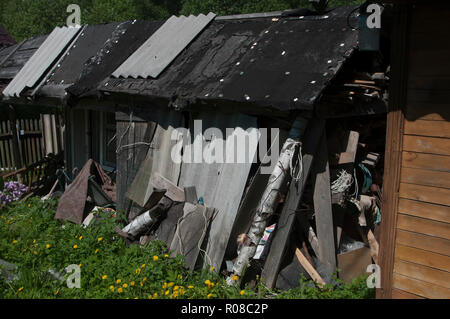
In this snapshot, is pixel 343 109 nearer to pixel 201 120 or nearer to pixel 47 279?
pixel 201 120

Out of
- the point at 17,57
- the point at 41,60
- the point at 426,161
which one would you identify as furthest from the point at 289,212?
the point at 17,57

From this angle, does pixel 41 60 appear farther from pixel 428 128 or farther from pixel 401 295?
pixel 401 295

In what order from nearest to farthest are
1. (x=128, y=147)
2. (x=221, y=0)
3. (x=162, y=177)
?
(x=162, y=177) < (x=128, y=147) < (x=221, y=0)

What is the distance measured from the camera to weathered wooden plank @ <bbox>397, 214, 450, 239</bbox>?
3887 millimetres

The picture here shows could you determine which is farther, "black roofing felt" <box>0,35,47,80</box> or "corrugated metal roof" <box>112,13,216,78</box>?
"black roofing felt" <box>0,35,47,80</box>

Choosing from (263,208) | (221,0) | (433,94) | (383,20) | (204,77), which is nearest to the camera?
(433,94)

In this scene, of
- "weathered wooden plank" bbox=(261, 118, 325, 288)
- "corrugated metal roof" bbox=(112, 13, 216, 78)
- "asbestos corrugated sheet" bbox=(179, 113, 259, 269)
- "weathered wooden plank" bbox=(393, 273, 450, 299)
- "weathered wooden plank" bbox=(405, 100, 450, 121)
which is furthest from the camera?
"corrugated metal roof" bbox=(112, 13, 216, 78)

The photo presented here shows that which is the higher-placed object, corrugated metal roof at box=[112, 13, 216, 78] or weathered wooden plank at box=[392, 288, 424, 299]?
corrugated metal roof at box=[112, 13, 216, 78]

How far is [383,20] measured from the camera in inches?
173

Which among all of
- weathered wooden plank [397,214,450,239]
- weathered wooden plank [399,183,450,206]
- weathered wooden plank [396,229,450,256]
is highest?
weathered wooden plank [399,183,450,206]

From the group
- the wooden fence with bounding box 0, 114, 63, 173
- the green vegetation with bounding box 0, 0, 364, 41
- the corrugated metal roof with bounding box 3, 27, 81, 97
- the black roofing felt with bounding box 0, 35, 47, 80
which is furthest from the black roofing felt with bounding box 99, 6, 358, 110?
the green vegetation with bounding box 0, 0, 364, 41

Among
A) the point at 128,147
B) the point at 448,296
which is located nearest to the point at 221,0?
the point at 128,147

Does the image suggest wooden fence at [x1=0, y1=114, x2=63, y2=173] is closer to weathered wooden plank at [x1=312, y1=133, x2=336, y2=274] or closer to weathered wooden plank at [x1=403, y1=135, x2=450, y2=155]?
weathered wooden plank at [x1=312, y1=133, x2=336, y2=274]
